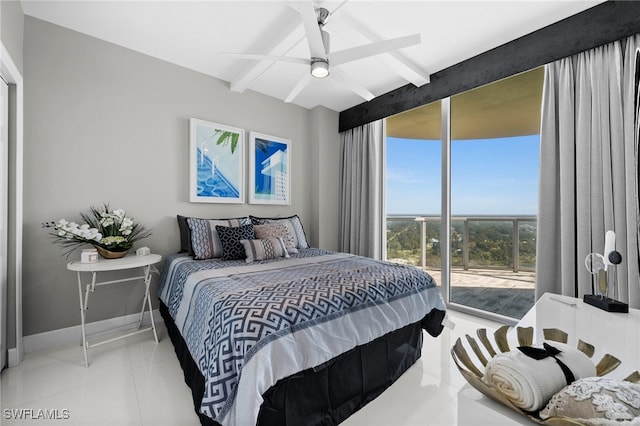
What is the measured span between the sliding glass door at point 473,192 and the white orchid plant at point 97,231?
3.04 m

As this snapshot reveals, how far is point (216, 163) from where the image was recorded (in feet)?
10.5

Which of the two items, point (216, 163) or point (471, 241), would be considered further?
point (471, 241)

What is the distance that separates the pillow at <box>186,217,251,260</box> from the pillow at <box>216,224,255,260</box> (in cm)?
8

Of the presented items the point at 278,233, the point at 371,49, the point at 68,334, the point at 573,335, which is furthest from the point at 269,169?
the point at 573,335

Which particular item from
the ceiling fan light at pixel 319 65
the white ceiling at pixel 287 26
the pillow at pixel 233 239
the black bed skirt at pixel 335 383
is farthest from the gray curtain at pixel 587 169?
the pillow at pixel 233 239

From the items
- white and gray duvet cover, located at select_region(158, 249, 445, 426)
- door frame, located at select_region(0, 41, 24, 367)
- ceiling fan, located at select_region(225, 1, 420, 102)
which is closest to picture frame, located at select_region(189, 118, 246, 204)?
white and gray duvet cover, located at select_region(158, 249, 445, 426)

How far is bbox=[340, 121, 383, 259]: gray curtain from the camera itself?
3.81 meters

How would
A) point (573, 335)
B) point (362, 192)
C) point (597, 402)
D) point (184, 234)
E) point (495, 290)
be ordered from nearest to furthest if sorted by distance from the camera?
point (597, 402), point (573, 335), point (184, 234), point (495, 290), point (362, 192)

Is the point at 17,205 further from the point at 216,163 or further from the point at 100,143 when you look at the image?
the point at 216,163

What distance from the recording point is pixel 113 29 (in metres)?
2.42

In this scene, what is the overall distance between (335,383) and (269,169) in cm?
274

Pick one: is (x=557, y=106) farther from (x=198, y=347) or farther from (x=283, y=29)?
(x=198, y=347)

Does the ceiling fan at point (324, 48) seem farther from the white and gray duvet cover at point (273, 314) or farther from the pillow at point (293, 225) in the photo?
the pillow at point (293, 225)

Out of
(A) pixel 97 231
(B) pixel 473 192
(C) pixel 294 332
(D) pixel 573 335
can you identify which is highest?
(B) pixel 473 192
